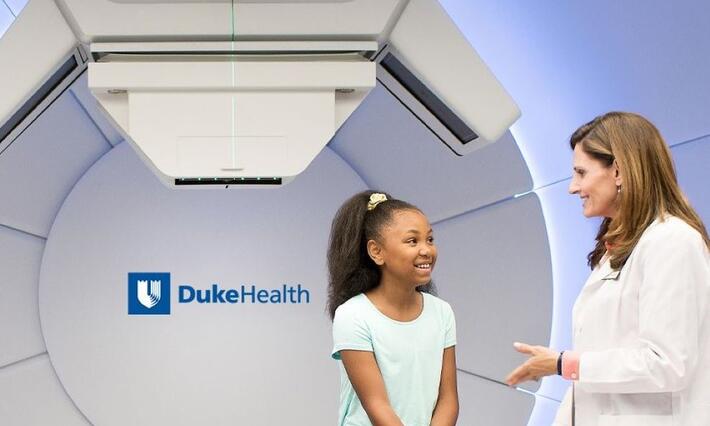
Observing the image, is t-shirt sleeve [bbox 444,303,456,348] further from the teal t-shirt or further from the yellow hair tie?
the yellow hair tie

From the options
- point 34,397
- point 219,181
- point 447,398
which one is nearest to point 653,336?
point 447,398

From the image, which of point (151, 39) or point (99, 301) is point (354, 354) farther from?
point (99, 301)

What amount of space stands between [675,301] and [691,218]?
0.58 ft

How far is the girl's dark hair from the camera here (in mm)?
2406

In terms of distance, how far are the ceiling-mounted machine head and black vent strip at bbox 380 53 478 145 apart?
0.31 feet

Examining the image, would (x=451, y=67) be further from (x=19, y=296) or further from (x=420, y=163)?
(x=19, y=296)

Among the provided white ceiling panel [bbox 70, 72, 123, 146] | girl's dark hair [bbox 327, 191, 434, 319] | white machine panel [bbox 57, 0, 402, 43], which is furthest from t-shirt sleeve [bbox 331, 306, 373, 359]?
white ceiling panel [bbox 70, 72, 123, 146]

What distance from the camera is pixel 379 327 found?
88.4 inches

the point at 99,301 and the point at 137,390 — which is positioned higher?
the point at 99,301

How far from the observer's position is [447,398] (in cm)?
229

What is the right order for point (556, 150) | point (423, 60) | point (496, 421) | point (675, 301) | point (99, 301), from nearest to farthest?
point (675, 301)
point (423, 60)
point (556, 150)
point (496, 421)
point (99, 301)

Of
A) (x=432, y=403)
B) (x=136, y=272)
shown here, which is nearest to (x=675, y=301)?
(x=432, y=403)

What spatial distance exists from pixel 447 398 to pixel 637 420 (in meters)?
0.58

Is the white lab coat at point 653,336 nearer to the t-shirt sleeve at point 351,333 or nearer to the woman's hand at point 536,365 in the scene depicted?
the woman's hand at point 536,365
